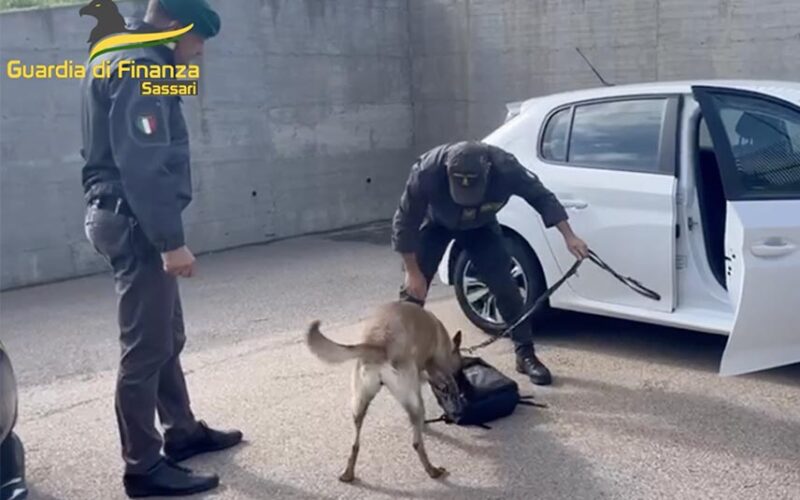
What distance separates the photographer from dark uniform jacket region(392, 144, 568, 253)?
16.1 ft

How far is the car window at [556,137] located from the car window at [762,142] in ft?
3.43

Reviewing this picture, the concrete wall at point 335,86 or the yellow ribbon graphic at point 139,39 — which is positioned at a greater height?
the yellow ribbon graphic at point 139,39

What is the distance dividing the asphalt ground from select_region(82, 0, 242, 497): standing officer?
294 mm

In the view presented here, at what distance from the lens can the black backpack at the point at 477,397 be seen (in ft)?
15.5

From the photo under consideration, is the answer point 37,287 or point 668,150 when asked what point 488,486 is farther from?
point 37,287

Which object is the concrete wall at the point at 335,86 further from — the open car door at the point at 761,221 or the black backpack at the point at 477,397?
the black backpack at the point at 477,397

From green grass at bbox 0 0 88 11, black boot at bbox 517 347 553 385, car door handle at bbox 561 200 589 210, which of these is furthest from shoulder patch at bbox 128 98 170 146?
green grass at bbox 0 0 88 11

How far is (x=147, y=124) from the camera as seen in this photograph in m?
3.68

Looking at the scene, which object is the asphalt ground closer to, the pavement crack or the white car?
the pavement crack

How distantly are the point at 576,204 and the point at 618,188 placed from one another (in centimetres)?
28

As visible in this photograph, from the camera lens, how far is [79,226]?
355 inches

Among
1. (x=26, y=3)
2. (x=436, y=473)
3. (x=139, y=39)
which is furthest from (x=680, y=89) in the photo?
(x=26, y=3)

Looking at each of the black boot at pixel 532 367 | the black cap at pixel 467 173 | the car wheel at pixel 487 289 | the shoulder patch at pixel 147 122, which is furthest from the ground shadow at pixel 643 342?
the shoulder patch at pixel 147 122

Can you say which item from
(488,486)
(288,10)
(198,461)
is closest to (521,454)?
(488,486)
